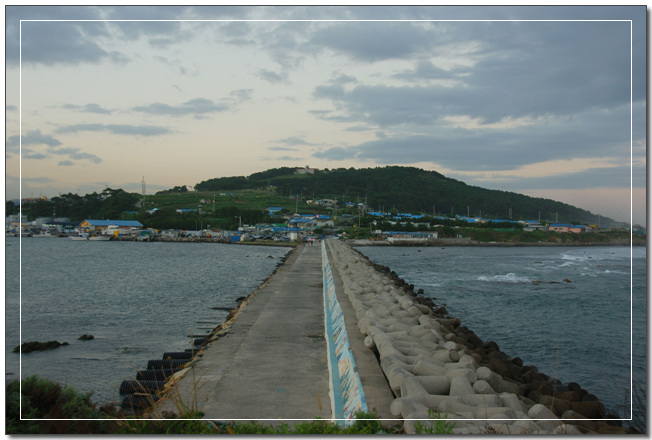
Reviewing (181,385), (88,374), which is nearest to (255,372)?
(181,385)

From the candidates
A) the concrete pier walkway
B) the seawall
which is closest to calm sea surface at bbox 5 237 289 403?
the concrete pier walkway

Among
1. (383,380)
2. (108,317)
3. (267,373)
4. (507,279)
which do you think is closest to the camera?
(383,380)

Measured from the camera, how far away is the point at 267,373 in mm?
7473

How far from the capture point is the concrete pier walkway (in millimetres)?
6004

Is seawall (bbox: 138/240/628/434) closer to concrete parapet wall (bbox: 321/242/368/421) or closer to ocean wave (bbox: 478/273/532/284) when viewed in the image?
concrete parapet wall (bbox: 321/242/368/421)

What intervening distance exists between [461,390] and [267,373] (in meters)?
2.92

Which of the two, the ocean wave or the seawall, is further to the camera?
the ocean wave

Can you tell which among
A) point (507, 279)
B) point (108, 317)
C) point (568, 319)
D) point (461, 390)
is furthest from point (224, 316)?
point (507, 279)

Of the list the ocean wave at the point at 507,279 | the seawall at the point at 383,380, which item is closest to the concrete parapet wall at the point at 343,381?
the seawall at the point at 383,380

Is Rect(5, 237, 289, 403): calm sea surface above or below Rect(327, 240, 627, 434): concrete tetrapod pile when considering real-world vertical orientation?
below

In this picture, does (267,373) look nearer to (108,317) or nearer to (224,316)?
(224,316)

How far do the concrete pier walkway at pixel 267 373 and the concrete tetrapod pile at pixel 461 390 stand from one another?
1.22 feet

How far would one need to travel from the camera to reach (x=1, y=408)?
4770 mm

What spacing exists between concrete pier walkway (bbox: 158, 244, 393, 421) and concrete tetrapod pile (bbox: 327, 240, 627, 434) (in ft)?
1.22
